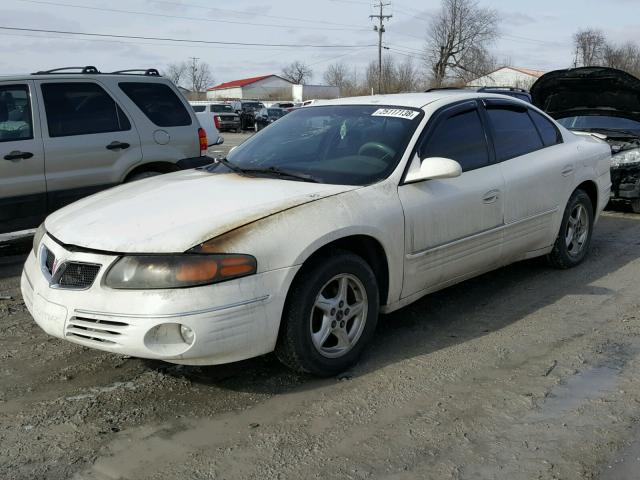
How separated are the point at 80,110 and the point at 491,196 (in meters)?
4.31

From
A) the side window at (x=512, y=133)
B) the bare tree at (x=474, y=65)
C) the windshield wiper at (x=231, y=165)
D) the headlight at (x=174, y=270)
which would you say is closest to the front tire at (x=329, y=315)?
the headlight at (x=174, y=270)

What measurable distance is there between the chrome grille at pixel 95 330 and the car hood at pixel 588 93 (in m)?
6.88

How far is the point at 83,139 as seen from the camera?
6.65 m

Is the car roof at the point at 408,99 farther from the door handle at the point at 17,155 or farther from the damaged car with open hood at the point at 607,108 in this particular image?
the damaged car with open hood at the point at 607,108

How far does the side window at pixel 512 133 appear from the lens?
197 inches

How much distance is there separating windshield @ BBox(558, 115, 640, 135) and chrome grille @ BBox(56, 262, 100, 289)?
7.57m

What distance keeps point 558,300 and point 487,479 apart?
263 cm

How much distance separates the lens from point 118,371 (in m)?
3.82

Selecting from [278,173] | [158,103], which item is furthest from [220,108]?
[278,173]

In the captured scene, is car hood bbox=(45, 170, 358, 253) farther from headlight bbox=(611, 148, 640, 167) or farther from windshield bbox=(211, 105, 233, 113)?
windshield bbox=(211, 105, 233, 113)

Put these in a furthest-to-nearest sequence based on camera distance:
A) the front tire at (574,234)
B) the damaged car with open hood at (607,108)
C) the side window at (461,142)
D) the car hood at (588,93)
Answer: the damaged car with open hood at (607,108), the car hood at (588,93), the front tire at (574,234), the side window at (461,142)

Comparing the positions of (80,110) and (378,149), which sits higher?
(80,110)

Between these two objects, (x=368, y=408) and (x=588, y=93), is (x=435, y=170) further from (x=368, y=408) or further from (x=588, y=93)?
(x=588, y=93)

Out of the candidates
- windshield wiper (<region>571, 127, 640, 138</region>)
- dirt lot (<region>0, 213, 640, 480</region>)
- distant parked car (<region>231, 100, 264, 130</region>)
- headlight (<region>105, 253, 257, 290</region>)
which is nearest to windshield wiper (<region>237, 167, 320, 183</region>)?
headlight (<region>105, 253, 257, 290</region>)
